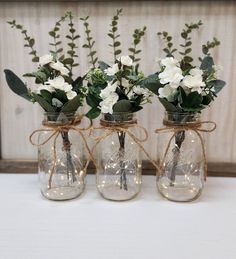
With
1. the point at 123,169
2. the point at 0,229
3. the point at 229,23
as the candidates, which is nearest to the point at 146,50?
the point at 229,23

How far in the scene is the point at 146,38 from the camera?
0.89 meters

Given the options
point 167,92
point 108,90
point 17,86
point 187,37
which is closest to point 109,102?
point 108,90

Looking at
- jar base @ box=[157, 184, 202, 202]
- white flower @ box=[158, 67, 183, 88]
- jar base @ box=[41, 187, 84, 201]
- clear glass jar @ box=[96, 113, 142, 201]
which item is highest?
white flower @ box=[158, 67, 183, 88]

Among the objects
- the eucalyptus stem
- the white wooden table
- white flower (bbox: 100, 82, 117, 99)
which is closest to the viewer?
the white wooden table

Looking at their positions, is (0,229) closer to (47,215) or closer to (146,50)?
(47,215)

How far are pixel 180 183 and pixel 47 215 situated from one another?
0.34 metres

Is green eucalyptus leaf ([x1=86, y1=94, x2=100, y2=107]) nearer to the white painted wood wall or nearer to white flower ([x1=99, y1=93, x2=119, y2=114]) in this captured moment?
white flower ([x1=99, y1=93, x2=119, y2=114])

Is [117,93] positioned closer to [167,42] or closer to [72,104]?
[72,104]

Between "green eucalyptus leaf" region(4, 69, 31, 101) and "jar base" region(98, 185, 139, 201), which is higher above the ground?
"green eucalyptus leaf" region(4, 69, 31, 101)

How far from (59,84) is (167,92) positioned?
0.76 ft

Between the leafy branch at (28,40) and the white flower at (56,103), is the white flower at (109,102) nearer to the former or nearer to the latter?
the white flower at (56,103)

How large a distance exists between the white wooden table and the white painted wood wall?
0.64 ft

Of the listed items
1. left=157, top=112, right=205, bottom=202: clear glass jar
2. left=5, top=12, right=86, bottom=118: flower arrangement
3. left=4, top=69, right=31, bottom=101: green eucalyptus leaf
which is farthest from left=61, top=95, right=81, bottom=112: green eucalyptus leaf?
left=157, top=112, right=205, bottom=202: clear glass jar

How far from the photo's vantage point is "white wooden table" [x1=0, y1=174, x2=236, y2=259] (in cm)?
57
